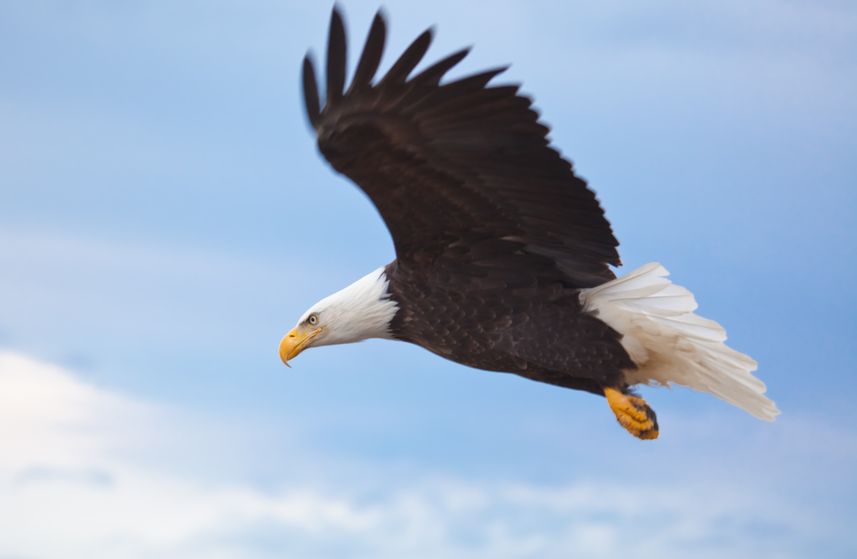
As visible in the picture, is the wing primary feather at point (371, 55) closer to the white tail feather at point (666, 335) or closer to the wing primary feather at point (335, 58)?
the wing primary feather at point (335, 58)

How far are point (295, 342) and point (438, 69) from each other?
6.81 ft

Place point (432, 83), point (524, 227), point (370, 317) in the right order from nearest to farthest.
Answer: point (432, 83) < point (524, 227) < point (370, 317)

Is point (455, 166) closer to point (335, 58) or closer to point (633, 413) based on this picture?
point (335, 58)

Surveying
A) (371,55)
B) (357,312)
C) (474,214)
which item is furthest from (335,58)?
(357,312)

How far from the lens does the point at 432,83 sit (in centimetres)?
542

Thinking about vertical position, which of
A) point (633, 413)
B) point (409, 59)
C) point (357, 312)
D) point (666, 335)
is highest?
point (409, 59)

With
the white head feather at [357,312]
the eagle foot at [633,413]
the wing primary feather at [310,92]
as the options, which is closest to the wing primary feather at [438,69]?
the wing primary feather at [310,92]

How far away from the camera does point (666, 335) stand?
249 inches

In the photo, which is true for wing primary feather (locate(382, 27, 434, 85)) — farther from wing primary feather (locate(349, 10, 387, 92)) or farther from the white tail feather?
the white tail feather

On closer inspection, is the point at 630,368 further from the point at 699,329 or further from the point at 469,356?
the point at 469,356

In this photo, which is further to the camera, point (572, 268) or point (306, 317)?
point (306, 317)

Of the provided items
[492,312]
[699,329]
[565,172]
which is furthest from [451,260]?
[699,329]

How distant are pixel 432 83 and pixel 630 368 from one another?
1835 millimetres

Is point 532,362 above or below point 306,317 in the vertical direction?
below
